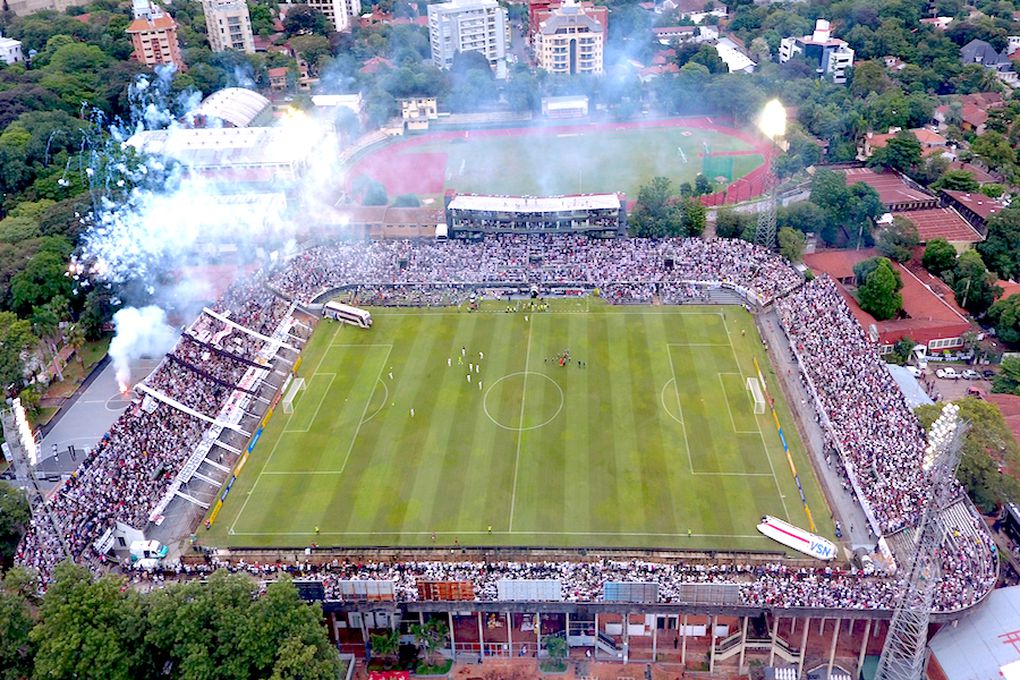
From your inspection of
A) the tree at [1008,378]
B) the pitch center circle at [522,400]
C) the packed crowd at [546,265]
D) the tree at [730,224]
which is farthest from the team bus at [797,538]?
the tree at [730,224]

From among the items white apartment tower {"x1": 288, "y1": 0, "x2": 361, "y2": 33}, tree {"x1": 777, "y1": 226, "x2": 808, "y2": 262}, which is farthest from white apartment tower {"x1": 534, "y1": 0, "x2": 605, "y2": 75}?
tree {"x1": 777, "y1": 226, "x2": 808, "y2": 262}

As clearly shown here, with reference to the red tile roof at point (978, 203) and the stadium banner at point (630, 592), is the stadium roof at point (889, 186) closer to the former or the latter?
the red tile roof at point (978, 203)

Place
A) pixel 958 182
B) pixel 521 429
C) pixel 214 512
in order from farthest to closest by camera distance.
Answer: pixel 958 182 < pixel 521 429 < pixel 214 512

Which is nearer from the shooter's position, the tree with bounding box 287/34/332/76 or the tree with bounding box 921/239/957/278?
the tree with bounding box 921/239/957/278

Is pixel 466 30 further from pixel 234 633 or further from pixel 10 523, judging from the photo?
pixel 234 633

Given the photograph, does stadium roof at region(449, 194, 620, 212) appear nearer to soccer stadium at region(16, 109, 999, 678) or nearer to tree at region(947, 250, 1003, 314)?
soccer stadium at region(16, 109, 999, 678)

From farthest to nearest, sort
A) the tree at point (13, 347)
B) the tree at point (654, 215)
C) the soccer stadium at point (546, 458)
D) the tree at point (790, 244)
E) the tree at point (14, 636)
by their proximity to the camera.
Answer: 1. the tree at point (654, 215)
2. the tree at point (790, 244)
3. the tree at point (13, 347)
4. the soccer stadium at point (546, 458)
5. the tree at point (14, 636)

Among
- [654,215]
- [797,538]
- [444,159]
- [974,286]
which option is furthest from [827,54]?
[797,538]
